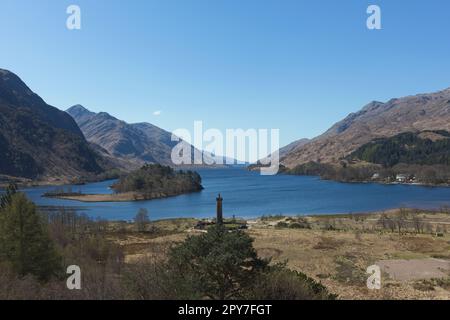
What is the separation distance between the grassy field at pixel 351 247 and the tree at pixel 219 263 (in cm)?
1089

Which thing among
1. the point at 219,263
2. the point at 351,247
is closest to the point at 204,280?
the point at 219,263

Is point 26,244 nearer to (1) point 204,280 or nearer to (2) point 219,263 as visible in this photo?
(1) point 204,280

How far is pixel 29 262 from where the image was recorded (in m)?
29.3

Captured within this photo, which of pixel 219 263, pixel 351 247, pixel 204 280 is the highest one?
pixel 219 263

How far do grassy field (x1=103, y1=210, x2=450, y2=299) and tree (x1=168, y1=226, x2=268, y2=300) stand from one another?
1089cm

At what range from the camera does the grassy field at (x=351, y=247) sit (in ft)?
134

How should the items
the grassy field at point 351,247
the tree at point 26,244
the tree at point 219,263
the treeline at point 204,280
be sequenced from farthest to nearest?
1. the grassy field at point 351,247
2. the tree at point 26,244
3. the tree at point 219,263
4. the treeline at point 204,280

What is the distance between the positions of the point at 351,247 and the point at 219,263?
5173 centimetres

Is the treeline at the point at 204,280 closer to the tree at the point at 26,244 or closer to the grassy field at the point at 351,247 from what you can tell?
the tree at the point at 26,244

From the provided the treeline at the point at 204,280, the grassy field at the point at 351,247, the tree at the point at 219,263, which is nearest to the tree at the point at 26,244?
the treeline at the point at 204,280

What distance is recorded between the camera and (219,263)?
19.5 m

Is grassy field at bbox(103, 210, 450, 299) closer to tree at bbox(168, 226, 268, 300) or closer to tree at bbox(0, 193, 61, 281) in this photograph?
tree at bbox(0, 193, 61, 281)
